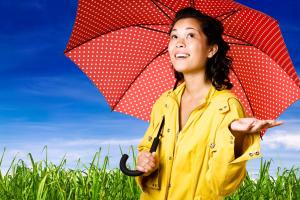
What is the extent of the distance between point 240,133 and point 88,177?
2.53 meters

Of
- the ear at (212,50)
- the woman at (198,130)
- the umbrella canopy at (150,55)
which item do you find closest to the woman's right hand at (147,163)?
the woman at (198,130)

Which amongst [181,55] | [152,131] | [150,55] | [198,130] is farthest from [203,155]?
[150,55]

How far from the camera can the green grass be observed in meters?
4.73

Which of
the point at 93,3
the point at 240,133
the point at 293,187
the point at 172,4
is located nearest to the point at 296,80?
the point at 172,4

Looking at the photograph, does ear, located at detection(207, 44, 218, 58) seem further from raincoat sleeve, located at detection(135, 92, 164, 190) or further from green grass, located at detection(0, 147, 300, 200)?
green grass, located at detection(0, 147, 300, 200)

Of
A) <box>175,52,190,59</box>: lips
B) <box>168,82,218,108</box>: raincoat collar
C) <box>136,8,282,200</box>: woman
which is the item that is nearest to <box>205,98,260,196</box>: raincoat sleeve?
<box>136,8,282,200</box>: woman

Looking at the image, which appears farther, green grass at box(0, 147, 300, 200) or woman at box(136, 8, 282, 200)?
green grass at box(0, 147, 300, 200)

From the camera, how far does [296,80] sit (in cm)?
395

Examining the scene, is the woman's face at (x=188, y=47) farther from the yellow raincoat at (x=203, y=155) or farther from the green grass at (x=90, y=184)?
the green grass at (x=90, y=184)

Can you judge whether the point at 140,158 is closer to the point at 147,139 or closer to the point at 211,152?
the point at 147,139

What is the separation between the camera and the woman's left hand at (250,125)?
2525 mm

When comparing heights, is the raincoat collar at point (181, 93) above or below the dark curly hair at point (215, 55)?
below

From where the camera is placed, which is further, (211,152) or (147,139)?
(147,139)

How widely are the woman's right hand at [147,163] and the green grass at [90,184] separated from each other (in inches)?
65.9
